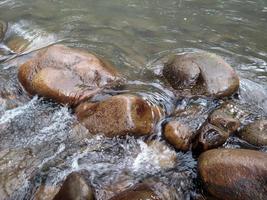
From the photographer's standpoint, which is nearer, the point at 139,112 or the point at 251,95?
the point at 139,112

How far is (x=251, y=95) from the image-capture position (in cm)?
610

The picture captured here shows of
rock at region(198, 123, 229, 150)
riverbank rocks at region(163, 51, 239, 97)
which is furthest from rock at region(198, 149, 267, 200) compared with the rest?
riverbank rocks at region(163, 51, 239, 97)

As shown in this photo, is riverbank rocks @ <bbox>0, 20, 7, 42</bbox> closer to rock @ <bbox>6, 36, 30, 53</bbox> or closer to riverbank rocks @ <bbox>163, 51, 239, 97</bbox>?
rock @ <bbox>6, 36, 30, 53</bbox>

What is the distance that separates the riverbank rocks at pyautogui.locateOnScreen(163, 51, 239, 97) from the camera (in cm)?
586

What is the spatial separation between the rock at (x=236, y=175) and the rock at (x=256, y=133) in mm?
752

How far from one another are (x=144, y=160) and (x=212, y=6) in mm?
6799

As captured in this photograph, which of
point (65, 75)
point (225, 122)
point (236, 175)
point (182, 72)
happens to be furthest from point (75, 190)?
point (182, 72)

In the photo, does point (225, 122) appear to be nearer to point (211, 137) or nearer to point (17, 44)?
point (211, 137)

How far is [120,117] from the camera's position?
4.99 metres

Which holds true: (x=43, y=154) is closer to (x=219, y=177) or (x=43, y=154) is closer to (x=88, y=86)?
(x=88, y=86)

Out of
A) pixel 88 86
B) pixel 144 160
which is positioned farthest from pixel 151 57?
pixel 144 160

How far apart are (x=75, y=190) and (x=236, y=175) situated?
6.02ft

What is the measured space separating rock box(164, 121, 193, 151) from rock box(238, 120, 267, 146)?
813 millimetres

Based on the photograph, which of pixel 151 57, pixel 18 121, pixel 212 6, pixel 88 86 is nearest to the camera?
pixel 18 121
